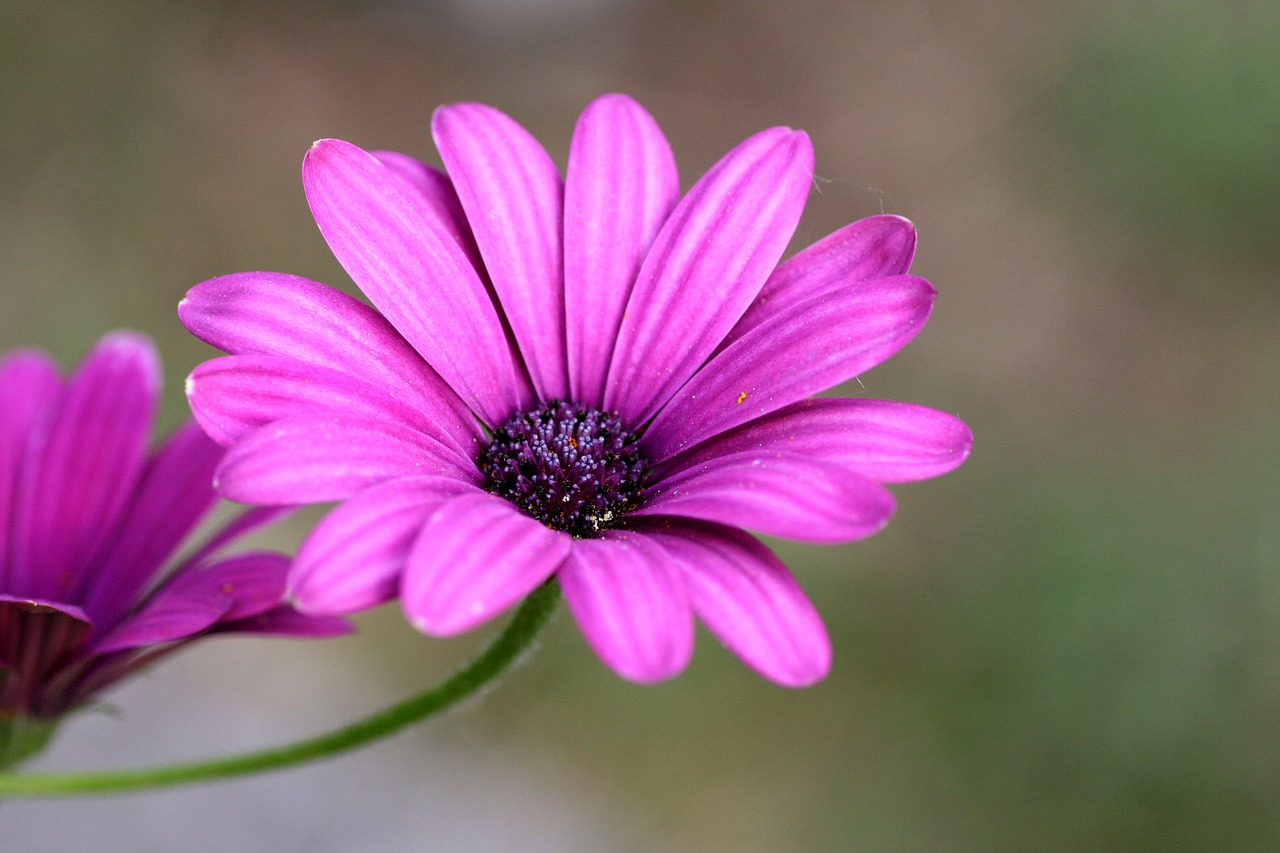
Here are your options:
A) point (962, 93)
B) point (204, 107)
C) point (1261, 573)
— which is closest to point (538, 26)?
point (204, 107)

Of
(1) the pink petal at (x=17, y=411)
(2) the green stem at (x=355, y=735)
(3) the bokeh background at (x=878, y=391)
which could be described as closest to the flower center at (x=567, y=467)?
(2) the green stem at (x=355, y=735)

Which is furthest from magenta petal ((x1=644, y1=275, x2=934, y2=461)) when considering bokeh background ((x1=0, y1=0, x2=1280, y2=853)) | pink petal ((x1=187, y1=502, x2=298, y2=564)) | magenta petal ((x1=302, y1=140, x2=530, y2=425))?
bokeh background ((x1=0, y1=0, x2=1280, y2=853))

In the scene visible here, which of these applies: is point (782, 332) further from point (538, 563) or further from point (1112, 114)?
point (1112, 114)

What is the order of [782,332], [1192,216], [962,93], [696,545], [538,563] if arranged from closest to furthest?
[538,563]
[696,545]
[782,332]
[1192,216]
[962,93]

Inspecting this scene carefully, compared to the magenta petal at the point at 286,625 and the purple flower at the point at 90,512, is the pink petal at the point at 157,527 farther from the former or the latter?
the magenta petal at the point at 286,625

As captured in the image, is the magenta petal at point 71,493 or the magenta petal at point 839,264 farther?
the magenta petal at point 71,493
